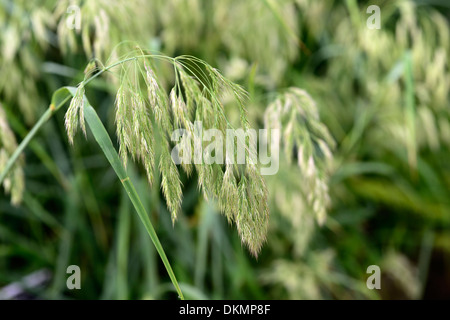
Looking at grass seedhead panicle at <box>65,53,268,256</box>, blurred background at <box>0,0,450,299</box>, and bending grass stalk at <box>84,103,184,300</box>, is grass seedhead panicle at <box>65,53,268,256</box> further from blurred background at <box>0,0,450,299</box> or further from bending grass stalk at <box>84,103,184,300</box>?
blurred background at <box>0,0,450,299</box>

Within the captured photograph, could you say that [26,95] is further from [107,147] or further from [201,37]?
[107,147]

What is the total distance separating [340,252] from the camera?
1.38 m

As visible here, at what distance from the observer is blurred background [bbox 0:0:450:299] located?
110cm

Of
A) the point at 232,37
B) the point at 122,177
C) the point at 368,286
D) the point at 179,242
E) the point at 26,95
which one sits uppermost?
the point at 232,37

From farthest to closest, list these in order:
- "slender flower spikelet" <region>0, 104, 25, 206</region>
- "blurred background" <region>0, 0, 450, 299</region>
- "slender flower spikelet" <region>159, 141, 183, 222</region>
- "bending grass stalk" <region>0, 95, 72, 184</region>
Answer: "blurred background" <region>0, 0, 450, 299</region>
"slender flower spikelet" <region>0, 104, 25, 206</region>
"bending grass stalk" <region>0, 95, 72, 184</region>
"slender flower spikelet" <region>159, 141, 183, 222</region>

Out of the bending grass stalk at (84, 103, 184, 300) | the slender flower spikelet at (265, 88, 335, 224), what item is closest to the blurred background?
the slender flower spikelet at (265, 88, 335, 224)

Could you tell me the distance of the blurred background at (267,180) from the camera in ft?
3.61

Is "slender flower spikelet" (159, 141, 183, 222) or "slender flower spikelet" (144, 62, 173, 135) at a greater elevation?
"slender flower spikelet" (144, 62, 173, 135)

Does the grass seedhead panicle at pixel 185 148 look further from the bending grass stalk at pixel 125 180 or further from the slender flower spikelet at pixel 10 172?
the slender flower spikelet at pixel 10 172

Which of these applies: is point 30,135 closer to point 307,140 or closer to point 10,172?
point 10,172

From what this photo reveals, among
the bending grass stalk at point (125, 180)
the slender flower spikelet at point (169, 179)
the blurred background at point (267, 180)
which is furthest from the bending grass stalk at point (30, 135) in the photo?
the blurred background at point (267, 180)

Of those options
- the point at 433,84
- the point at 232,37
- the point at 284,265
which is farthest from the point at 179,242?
the point at 433,84

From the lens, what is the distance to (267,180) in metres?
1.15

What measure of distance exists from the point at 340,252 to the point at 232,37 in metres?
0.77
